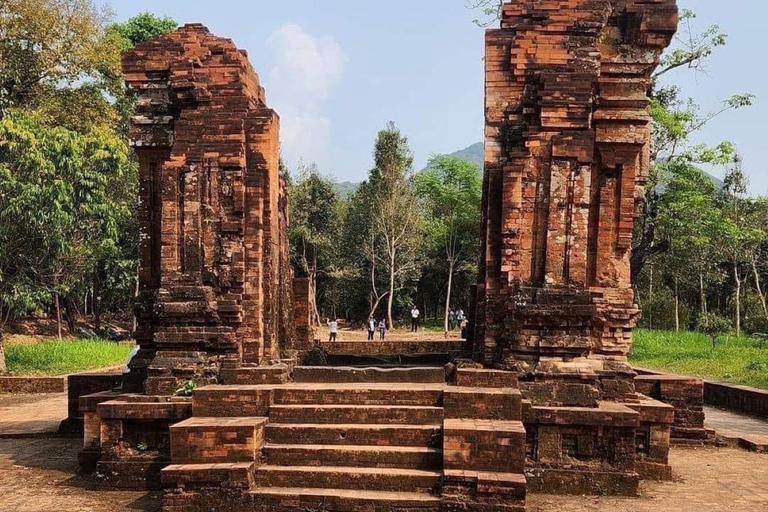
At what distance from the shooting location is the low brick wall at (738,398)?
1142 centimetres

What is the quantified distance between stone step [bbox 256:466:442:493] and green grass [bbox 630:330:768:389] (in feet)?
36.2

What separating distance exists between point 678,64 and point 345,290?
73.4ft

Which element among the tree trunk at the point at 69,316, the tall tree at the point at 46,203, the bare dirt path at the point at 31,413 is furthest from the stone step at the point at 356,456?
the tree trunk at the point at 69,316

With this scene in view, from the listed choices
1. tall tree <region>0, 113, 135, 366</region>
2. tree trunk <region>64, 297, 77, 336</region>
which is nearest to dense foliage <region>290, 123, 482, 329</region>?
tree trunk <region>64, 297, 77, 336</region>

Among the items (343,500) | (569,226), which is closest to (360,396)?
(343,500)

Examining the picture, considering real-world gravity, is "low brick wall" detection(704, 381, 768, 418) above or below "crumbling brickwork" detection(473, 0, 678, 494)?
below

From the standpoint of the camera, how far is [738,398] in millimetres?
12078

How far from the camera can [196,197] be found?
7176 millimetres

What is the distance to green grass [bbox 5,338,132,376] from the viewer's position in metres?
16.4

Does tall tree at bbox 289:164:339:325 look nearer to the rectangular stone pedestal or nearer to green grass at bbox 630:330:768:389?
green grass at bbox 630:330:768:389

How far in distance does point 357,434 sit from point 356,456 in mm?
258

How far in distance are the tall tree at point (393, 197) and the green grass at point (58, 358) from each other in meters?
15.6

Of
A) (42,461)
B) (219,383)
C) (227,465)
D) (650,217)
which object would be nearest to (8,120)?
(42,461)

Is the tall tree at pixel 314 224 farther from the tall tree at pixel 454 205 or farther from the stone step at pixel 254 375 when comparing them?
the stone step at pixel 254 375
